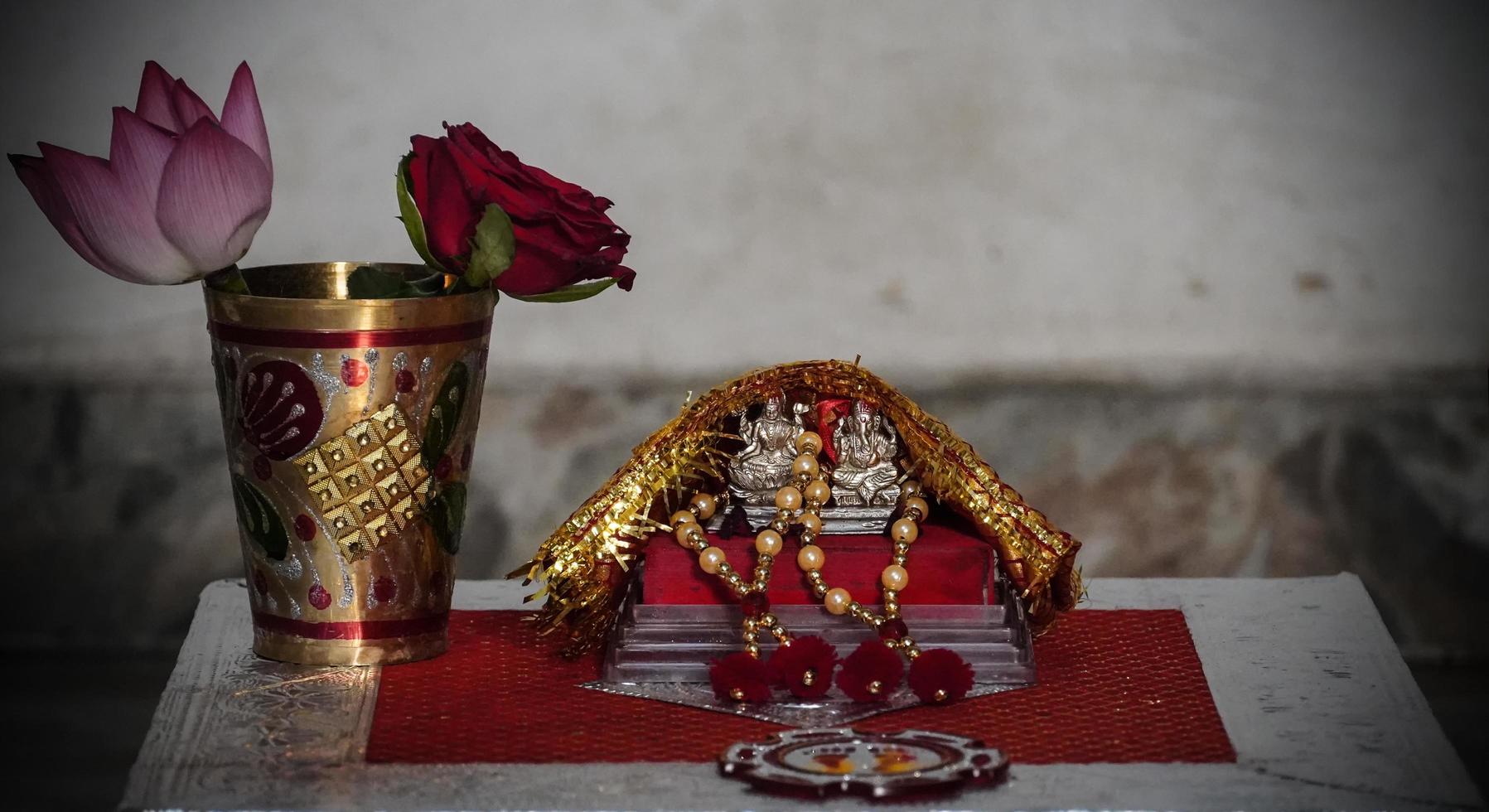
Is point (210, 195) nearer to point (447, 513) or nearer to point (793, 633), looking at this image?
point (447, 513)

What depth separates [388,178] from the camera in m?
2.01

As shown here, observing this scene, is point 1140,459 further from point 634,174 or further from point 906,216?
point 634,174

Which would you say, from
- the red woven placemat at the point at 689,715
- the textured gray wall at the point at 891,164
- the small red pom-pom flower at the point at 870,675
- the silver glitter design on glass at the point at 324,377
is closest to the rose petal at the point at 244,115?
the silver glitter design on glass at the point at 324,377

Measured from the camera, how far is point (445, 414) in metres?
1.02

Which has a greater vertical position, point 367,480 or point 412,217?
point 412,217

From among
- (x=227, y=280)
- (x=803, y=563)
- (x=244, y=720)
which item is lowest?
(x=244, y=720)

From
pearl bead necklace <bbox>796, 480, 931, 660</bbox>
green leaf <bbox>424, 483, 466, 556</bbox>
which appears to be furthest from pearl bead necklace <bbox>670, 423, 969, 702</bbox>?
green leaf <bbox>424, 483, 466, 556</bbox>

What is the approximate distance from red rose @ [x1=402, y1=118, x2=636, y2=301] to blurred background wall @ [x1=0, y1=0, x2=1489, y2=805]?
100cm

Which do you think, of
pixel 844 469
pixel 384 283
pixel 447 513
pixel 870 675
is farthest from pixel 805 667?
pixel 384 283

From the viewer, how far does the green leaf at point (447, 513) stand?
1.04 m

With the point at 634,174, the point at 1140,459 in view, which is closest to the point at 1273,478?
the point at 1140,459

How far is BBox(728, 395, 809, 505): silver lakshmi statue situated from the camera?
1.05 meters

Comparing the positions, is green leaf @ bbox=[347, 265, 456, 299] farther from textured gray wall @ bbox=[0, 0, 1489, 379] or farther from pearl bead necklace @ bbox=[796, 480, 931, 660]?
textured gray wall @ bbox=[0, 0, 1489, 379]

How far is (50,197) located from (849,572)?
0.50 m
